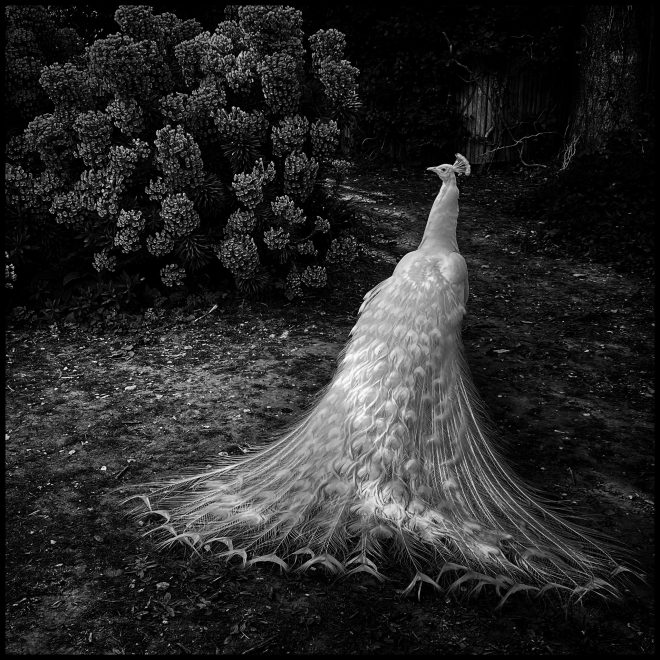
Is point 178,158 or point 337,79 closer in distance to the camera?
point 178,158

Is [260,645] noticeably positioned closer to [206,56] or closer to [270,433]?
[270,433]

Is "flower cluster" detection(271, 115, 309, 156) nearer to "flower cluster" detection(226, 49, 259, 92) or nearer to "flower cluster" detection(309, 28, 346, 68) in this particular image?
"flower cluster" detection(226, 49, 259, 92)

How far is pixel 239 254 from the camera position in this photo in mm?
6160

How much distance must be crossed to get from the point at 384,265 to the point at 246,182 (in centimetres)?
209

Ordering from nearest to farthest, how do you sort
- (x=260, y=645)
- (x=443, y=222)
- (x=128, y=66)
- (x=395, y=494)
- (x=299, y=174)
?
1. (x=260, y=645)
2. (x=395, y=494)
3. (x=443, y=222)
4. (x=128, y=66)
5. (x=299, y=174)

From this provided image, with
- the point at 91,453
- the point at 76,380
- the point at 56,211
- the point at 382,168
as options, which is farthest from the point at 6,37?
the point at 382,168

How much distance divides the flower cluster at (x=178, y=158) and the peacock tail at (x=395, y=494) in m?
2.74

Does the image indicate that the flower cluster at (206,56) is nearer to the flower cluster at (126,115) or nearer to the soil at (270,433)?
the flower cluster at (126,115)

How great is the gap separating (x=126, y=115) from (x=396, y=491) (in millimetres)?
4180

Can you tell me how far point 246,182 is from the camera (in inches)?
239

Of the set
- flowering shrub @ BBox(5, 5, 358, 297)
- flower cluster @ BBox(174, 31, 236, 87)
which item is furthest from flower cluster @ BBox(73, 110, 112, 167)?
flower cluster @ BBox(174, 31, 236, 87)

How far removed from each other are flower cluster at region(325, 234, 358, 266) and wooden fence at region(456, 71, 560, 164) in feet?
16.8

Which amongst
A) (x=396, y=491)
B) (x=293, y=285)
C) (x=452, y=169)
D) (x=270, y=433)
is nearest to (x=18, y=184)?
(x=293, y=285)

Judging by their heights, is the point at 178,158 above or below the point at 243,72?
below
